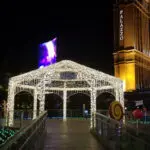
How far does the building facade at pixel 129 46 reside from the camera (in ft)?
178

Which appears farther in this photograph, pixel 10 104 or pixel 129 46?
pixel 129 46

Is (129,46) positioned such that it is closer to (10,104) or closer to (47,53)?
(47,53)

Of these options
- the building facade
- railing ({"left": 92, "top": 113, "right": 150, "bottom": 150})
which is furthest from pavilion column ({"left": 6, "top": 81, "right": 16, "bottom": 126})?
the building facade

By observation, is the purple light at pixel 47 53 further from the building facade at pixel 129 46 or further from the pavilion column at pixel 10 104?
the pavilion column at pixel 10 104

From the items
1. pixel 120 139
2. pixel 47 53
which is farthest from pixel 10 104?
pixel 47 53

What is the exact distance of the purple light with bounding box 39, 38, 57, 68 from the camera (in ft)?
165

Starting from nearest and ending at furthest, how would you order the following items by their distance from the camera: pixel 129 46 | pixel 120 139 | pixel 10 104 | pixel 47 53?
pixel 120 139 → pixel 10 104 → pixel 47 53 → pixel 129 46

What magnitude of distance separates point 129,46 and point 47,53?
Answer: 46.6 ft

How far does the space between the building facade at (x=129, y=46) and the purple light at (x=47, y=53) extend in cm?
1205

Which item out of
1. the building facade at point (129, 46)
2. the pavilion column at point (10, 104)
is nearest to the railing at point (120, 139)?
the pavilion column at point (10, 104)

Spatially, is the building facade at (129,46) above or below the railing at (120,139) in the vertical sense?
above

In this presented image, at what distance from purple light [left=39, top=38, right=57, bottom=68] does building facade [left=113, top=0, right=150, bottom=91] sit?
1205 cm

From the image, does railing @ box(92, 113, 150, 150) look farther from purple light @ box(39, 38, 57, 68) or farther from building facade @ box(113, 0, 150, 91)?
building facade @ box(113, 0, 150, 91)

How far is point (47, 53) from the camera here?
173 feet
